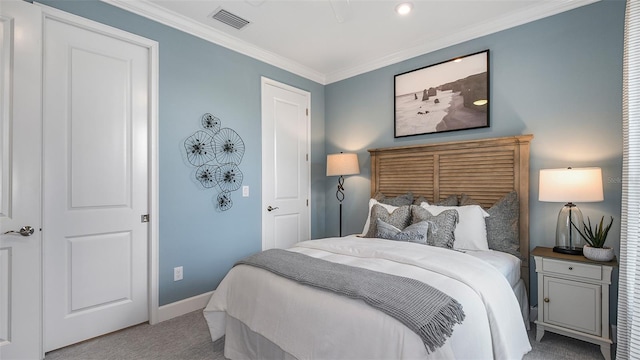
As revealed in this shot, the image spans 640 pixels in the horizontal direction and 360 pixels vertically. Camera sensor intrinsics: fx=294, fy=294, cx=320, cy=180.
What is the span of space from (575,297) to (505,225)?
0.66 m

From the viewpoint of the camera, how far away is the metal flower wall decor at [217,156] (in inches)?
113

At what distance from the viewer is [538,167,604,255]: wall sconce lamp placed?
2.05m

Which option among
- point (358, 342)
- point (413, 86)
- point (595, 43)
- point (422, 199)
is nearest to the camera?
point (358, 342)

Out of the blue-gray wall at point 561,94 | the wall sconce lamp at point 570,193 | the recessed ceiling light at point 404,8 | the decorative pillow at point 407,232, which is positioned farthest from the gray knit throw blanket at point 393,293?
the recessed ceiling light at point 404,8

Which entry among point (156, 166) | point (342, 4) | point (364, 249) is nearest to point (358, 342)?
point (364, 249)

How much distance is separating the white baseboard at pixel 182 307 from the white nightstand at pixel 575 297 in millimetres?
2892

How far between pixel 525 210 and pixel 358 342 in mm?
2099

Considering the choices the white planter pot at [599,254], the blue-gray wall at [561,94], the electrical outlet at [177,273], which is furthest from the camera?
the electrical outlet at [177,273]

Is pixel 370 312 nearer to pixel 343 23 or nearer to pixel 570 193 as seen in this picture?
pixel 570 193

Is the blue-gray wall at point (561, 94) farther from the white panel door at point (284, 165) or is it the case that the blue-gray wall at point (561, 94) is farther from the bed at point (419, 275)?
the white panel door at point (284, 165)

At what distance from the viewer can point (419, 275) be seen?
5.35 ft

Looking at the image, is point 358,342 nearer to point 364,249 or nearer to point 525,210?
point 364,249

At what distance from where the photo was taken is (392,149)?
3.48m

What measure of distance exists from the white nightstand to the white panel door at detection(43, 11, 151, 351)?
322cm
